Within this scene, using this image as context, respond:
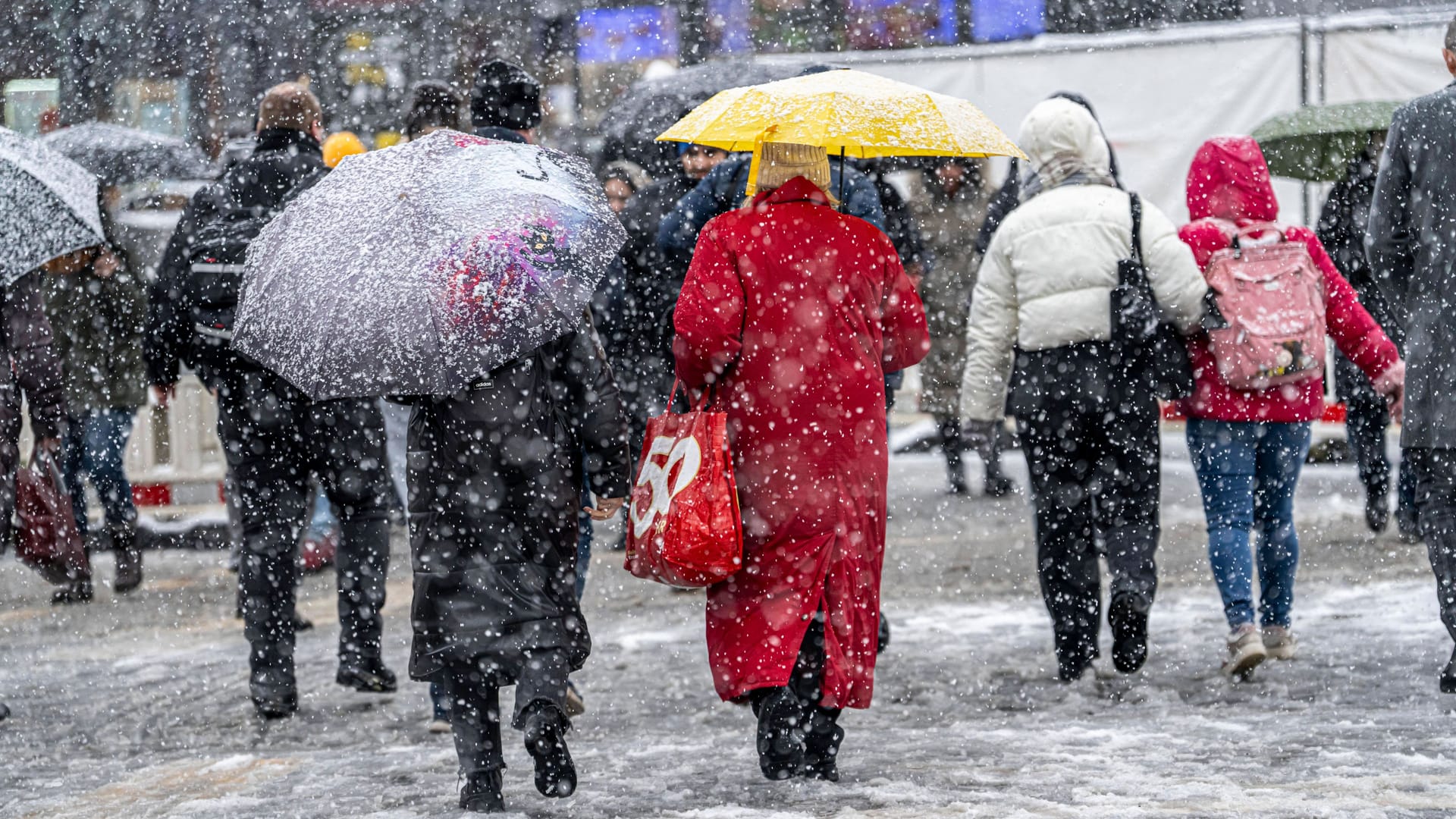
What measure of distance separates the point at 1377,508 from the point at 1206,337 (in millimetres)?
3591

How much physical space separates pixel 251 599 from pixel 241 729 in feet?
1.48

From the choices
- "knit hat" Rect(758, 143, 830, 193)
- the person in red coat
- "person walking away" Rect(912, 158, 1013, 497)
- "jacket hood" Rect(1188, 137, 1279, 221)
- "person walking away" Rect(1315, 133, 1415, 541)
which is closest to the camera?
the person in red coat

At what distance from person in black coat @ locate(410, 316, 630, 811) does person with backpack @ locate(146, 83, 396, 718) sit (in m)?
1.42

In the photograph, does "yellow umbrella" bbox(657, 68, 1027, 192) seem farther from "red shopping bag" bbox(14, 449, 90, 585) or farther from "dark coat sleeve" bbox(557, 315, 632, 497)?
"red shopping bag" bbox(14, 449, 90, 585)

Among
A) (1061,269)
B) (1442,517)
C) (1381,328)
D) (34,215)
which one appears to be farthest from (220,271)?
(1381,328)

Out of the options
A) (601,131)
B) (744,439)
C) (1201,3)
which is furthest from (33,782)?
(1201,3)

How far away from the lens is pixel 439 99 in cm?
682

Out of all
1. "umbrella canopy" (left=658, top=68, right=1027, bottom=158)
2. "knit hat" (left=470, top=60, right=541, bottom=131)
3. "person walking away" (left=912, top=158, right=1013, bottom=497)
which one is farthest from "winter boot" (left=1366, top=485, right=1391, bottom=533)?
"knit hat" (left=470, top=60, right=541, bottom=131)

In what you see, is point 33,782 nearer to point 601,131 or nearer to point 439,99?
point 439,99

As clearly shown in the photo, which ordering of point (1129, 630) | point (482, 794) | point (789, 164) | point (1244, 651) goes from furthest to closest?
1. point (1244, 651)
2. point (1129, 630)
3. point (789, 164)
4. point (482, 794)

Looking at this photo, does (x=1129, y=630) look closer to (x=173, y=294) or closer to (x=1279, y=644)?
(x=1279, y=644)

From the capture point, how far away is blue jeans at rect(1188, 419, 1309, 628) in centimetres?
629

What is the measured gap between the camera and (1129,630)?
5984 millimetres

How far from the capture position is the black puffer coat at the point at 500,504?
4.73 metres
